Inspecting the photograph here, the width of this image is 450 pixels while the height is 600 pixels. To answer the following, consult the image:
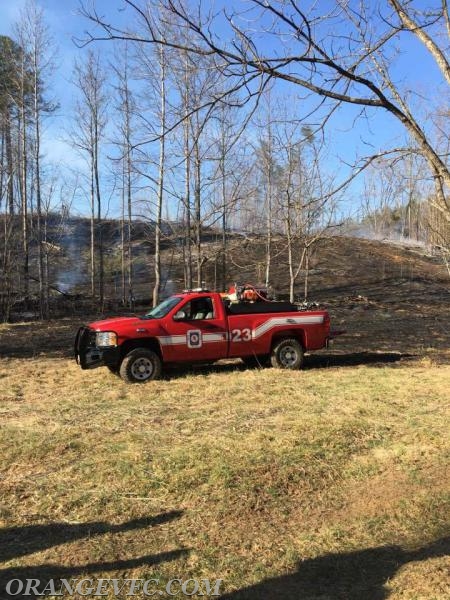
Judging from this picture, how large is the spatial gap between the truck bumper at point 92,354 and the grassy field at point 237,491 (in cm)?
114

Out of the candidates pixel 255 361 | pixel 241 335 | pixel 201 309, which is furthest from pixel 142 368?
pixel 255 361

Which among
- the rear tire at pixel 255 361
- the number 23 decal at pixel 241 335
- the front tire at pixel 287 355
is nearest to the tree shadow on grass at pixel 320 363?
the rear tire at pixel 255 361

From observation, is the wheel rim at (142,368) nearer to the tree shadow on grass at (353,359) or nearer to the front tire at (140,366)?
the front tire at (140,366)

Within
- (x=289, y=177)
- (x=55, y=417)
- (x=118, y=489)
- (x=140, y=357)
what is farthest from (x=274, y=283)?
(x=118, y=489)

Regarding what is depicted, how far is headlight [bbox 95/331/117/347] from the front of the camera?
9641 millimetres

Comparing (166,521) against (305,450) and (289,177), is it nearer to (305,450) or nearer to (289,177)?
(305,450)

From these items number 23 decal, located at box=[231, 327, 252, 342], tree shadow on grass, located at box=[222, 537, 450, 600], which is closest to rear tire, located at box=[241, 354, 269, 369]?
number 23 decal, located at box=[231, 327, 252, 342]

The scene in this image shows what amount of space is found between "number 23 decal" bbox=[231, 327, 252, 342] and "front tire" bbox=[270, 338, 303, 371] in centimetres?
71

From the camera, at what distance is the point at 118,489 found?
4875 mm

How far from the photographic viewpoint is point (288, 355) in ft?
36.7

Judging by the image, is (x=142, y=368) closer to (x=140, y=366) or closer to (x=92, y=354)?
(x=140, y=366)

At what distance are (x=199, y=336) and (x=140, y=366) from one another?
125 centimetres

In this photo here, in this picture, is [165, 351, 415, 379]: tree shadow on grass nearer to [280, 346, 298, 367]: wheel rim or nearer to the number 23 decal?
[280, 346, 298, 367]: wheel rim

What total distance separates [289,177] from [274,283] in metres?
15.1
